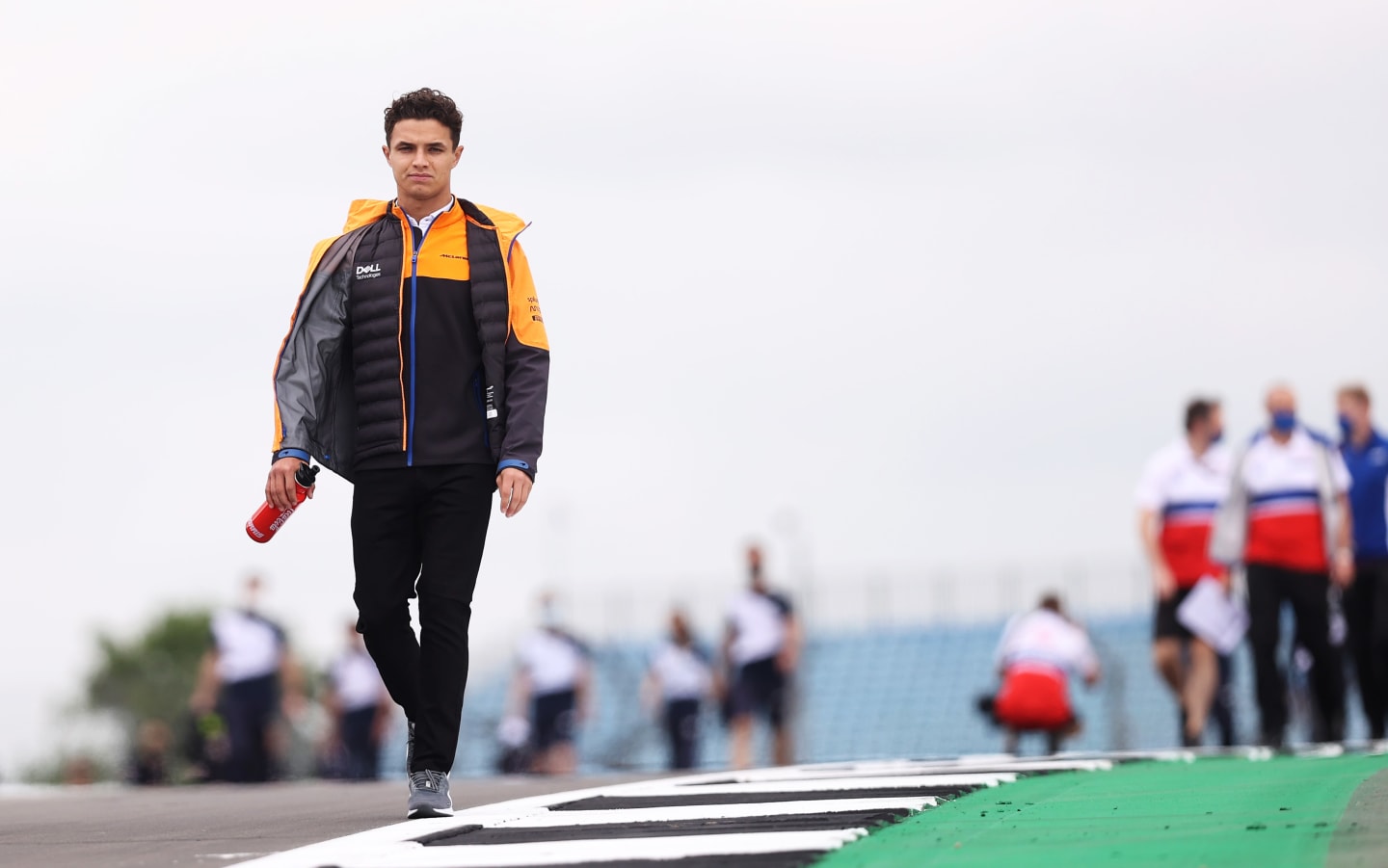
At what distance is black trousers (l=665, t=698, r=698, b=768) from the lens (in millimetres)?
21250

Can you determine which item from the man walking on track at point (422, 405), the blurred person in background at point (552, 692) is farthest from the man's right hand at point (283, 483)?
the blurred person in background at point (552, 692)

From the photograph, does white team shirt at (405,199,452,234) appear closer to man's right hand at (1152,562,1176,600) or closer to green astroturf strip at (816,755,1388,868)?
green astroturf strip at (816,755,1388,868)

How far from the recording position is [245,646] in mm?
19000

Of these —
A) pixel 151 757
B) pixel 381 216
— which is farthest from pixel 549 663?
pixel 381 216

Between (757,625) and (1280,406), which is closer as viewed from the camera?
(1280,406)

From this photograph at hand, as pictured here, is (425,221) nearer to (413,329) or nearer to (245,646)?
(413,329)

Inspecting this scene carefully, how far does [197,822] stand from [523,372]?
1.92 metres

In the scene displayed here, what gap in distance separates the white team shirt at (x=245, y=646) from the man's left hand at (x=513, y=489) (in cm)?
1278

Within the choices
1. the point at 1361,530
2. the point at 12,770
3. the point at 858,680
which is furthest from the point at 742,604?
the point at 12,770

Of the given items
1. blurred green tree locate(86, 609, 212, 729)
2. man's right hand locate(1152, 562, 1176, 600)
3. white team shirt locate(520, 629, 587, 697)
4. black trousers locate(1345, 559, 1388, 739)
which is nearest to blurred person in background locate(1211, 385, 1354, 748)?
black trousers locate(1345, 559, 1388, 739)

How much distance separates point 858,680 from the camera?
37469mm

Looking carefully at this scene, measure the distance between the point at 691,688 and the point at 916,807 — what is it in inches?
594

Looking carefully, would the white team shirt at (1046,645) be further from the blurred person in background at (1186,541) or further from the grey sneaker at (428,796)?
the grey sneaker at (428,796)

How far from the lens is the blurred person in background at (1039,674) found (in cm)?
1467
